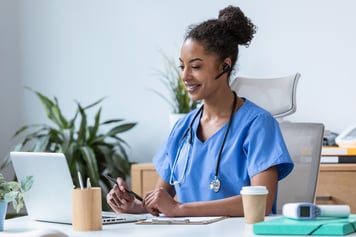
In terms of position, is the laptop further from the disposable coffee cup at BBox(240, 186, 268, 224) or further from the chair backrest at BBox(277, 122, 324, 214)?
the chair backrest at BBox(277, 122, 324, 214)

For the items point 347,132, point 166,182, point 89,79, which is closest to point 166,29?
point 89,79

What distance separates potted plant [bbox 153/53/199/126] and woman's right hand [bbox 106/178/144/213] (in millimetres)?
1709

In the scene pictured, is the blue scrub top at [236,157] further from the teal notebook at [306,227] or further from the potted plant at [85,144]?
the potted plant at [85,144]

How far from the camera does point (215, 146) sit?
262 centimetres

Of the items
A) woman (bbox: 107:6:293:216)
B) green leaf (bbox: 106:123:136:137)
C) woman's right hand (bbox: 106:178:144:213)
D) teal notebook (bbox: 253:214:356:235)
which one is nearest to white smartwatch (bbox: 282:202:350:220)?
teal notebook (bbox: 253:214:356:235)

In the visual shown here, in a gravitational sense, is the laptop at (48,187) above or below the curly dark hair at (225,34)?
below

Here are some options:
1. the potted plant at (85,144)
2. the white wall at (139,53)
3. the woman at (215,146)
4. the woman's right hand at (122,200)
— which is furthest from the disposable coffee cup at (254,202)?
the potted plant at (85,144)

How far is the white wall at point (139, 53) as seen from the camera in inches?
164

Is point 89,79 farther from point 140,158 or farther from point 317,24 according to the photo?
point 317,24

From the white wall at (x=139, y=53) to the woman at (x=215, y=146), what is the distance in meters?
1.50

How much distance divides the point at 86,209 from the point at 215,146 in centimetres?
59

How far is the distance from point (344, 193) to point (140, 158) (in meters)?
1.37

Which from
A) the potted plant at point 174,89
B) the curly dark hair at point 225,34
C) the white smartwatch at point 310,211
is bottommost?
the white smartwatch at point 310,211

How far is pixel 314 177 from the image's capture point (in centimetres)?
278
